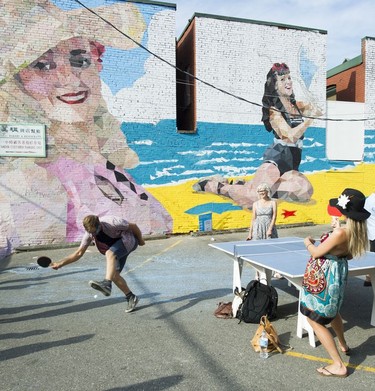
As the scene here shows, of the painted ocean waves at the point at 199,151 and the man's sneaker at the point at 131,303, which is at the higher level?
the painted ocean waves at the point at 199,151

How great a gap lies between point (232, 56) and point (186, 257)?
298 inches

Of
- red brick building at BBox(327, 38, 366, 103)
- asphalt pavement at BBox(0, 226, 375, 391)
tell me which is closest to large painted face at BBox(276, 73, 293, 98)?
red brick building at BBox(327, 38, 366, 103)

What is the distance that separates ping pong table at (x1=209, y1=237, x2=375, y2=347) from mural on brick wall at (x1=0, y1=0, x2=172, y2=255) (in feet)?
22.1

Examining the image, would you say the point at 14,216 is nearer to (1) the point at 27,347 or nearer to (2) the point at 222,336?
(1) the point at 27,347

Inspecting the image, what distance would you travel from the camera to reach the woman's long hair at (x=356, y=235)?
11.2 feet

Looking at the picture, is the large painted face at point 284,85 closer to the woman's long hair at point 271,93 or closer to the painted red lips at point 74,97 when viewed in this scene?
the woman's long hair at point 271,93

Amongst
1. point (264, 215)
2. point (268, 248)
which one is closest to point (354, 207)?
point (268, 248)

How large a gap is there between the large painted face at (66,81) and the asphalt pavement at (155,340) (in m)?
5.73

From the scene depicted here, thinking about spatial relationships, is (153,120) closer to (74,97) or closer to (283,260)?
(74,97)

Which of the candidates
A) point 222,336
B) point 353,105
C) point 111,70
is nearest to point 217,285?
point 222,336

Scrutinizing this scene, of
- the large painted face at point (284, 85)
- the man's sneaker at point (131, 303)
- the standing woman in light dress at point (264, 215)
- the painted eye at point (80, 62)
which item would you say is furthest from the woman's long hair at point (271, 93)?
the man's sneaker at point (131, 303)

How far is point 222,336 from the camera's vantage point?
4.50 meters

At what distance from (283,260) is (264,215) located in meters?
1.86

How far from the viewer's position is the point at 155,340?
4434mm
